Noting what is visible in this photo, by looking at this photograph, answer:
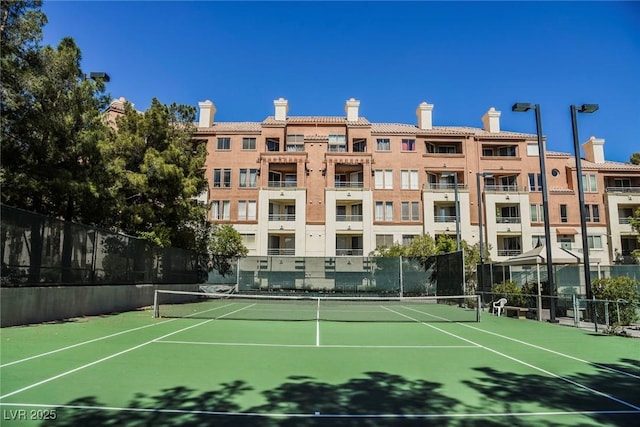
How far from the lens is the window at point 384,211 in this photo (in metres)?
46.7

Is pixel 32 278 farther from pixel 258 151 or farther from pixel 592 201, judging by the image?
pixel 592 201

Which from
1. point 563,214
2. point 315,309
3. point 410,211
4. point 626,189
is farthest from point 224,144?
point 626,189

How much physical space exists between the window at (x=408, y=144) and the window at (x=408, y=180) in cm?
250

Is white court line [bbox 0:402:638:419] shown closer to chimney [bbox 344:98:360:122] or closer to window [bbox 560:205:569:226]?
chimney [bbox 344:98:360:122]

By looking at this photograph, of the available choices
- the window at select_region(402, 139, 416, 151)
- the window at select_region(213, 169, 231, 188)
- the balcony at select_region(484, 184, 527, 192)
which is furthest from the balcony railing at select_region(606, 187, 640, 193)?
the window at select_region(213, 169, 231, 188)

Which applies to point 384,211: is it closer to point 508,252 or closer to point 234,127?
point 508,252

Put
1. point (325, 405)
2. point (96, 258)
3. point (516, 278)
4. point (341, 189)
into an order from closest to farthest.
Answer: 1. point (325, 405)
2. point (96, 258)
3. point (516, 278)
4. point (341, 189)

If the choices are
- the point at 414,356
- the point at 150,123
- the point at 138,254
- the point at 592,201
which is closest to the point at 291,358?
the point at 414,356

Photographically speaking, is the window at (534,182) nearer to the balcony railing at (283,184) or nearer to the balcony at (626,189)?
the balcony at (626,189)

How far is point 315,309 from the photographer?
81.4ft

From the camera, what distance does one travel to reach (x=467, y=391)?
22.7ft

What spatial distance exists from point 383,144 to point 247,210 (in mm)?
15805

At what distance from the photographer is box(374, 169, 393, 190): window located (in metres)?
47.3

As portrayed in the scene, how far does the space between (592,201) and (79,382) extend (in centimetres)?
5350
